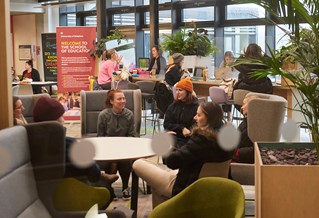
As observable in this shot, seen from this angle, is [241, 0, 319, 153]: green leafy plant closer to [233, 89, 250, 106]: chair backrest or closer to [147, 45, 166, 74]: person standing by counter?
[233, 89, 250, 106]: chair backrest

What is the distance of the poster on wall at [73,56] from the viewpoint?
1023cm

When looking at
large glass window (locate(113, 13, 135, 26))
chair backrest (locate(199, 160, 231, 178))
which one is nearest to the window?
large glass window (locate(113, 13, 135, 26))

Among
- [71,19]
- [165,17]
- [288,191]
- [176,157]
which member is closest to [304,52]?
[288,191]

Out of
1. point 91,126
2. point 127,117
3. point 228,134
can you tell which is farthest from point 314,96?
point 91,126

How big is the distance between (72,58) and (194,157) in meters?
7.05

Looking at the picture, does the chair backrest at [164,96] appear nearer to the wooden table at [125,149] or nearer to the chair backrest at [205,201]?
the wooden table at [125,149]

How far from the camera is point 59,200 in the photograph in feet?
10.3

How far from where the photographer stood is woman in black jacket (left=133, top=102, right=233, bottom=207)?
3.63 meters

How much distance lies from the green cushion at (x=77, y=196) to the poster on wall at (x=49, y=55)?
1086 cm

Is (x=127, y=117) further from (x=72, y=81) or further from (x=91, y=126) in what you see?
(x=72, y=81)

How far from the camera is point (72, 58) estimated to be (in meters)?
10.3


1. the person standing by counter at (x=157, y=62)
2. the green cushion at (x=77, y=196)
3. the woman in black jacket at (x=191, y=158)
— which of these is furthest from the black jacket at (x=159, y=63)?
the green cushion at (x=77, y=196)

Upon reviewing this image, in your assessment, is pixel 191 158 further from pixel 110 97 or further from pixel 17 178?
pixel 110 97

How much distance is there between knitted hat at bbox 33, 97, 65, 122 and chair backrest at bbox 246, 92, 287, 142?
1.65 meters
